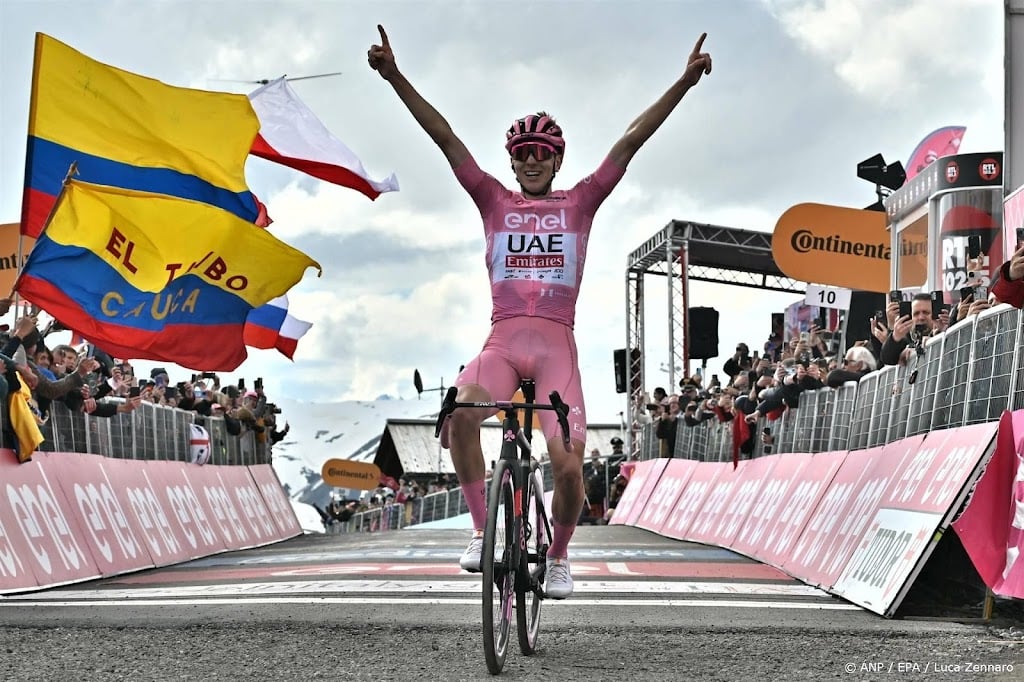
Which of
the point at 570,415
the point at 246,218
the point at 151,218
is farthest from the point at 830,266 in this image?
the point at 570,415

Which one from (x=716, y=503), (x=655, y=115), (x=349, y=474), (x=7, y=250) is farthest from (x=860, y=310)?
(x=349, y=474)

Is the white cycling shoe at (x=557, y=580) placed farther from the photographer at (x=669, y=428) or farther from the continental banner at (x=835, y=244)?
the photographer at (x=669, y=428)

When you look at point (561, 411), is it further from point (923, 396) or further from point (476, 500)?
point (923, 396)

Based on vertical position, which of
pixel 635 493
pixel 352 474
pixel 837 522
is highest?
pixel 837 522

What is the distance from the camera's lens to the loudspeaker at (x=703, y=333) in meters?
37.0

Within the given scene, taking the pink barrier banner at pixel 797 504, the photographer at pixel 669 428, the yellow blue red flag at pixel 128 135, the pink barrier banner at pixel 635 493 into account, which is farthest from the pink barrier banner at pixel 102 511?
the pink barrier banner at pixel 635 493

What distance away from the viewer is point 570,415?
6617 mm

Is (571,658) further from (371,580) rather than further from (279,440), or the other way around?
(279,440)

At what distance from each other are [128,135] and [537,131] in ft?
27.4

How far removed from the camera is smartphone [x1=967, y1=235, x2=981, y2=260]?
15696 mm

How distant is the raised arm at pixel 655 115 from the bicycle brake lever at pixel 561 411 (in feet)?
4.83

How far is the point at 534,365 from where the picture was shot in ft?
22.0

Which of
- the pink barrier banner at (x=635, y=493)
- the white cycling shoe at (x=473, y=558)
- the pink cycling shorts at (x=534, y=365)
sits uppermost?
the pink cycling shorts at (x=534, y=365)

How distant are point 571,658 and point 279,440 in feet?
76.8
